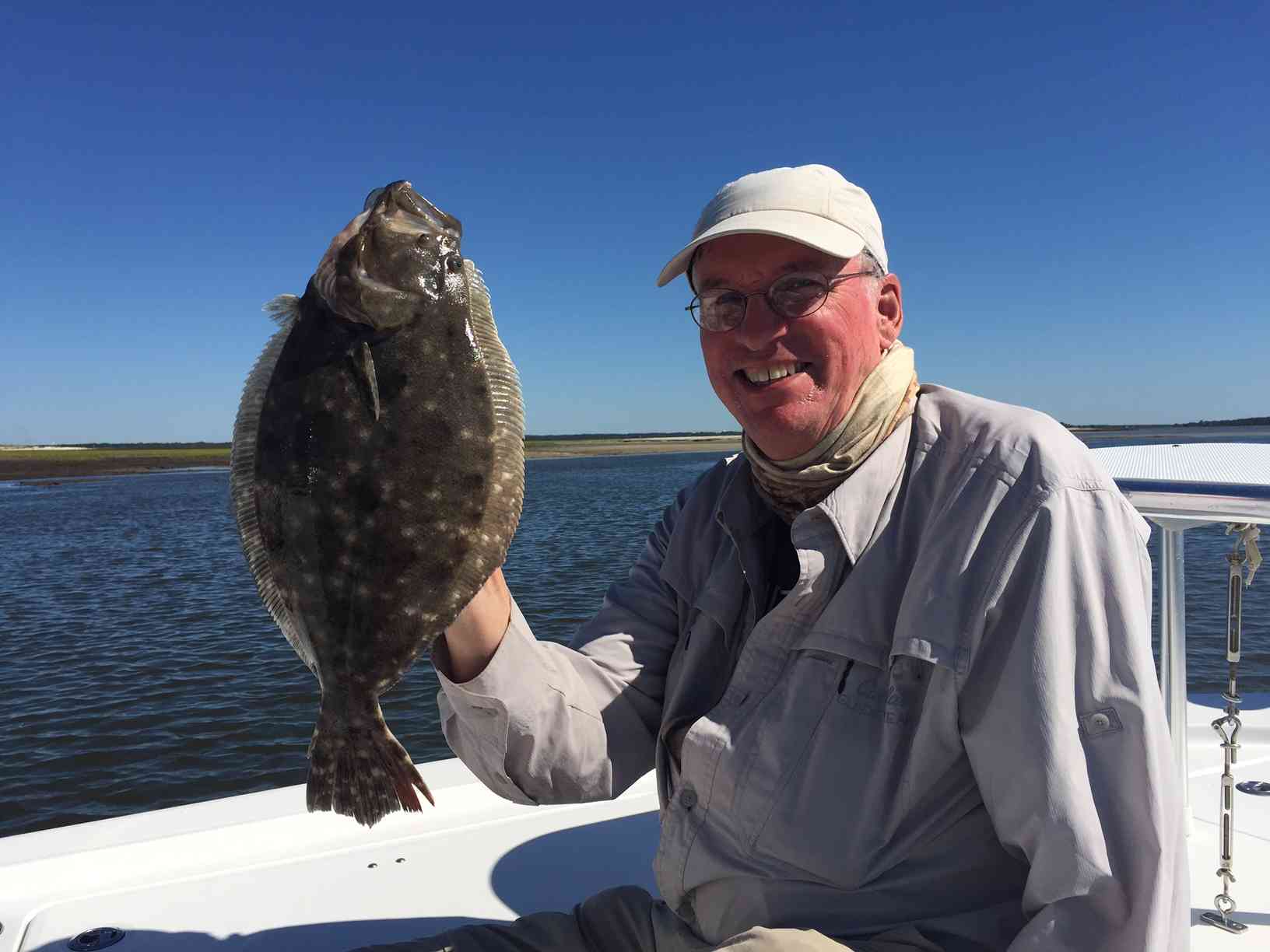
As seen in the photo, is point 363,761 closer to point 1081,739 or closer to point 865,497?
point 865,497

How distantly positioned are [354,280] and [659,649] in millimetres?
1424

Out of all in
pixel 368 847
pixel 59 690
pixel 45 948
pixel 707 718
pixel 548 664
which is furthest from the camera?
pixel 59 690

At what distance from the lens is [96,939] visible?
3.20 m

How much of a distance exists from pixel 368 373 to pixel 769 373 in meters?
Result: 1.00

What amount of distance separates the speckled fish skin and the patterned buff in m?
0.77

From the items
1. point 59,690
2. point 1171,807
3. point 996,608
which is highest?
point 996,608

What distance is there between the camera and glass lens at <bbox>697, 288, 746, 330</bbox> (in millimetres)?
2240

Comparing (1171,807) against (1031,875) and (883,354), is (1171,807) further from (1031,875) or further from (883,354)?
(883,354)

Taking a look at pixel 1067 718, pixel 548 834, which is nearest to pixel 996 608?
pixel 1067 718

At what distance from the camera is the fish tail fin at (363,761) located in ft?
5.85

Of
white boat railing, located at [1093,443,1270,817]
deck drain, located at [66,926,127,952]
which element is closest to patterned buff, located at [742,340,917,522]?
white boat railing, located at [1093,443,1270,817]

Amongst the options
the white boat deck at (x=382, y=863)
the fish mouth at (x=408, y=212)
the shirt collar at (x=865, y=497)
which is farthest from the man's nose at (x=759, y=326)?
the white boat deck at (x=382, y=863)

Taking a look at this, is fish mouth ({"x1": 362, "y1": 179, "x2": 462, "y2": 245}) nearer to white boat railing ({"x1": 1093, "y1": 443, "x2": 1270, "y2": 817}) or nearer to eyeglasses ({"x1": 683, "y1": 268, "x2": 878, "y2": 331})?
eyeglasses ({"x1": 683, "y1": 268, "x2": 878, "y2": 331})

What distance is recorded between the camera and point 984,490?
1.82 metres
